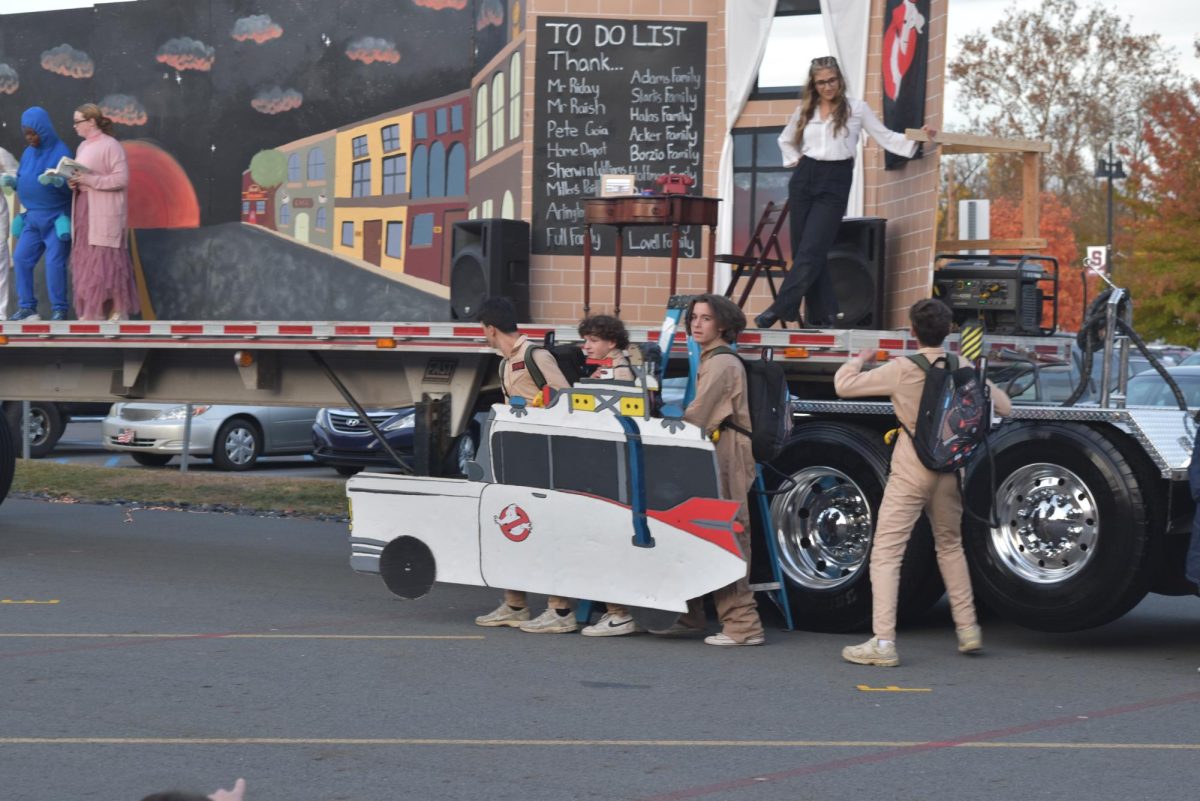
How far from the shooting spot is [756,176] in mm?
11203

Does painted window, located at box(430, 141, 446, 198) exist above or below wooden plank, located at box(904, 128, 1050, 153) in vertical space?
below

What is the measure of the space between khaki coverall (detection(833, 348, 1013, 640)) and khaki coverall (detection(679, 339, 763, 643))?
61 centimetres

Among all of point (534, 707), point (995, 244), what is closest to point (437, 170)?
point (995, 244)

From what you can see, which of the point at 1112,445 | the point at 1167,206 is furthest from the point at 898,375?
the point at 1167,206

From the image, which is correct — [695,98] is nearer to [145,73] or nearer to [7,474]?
[145,73]

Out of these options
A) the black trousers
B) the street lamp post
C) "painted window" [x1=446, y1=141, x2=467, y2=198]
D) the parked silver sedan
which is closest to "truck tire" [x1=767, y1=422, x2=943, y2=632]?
the black trousers

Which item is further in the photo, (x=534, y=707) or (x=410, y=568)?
(x=410, y=568)

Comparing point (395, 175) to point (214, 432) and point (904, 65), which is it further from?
point (214, 432)

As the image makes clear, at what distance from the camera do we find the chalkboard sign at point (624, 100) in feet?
36.9

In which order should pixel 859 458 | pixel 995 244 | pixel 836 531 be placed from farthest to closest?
pixel 995 244 → pixel 836 531 → pixel 859 458

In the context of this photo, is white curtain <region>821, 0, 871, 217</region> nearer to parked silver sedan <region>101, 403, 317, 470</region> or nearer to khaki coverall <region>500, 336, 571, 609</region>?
khaki coverall <region>500, 336, 571, 609</region>

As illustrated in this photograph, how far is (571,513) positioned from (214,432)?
13.8 meters

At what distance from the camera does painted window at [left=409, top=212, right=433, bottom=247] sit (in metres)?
11.8

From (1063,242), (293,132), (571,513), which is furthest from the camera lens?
(1063,242)
